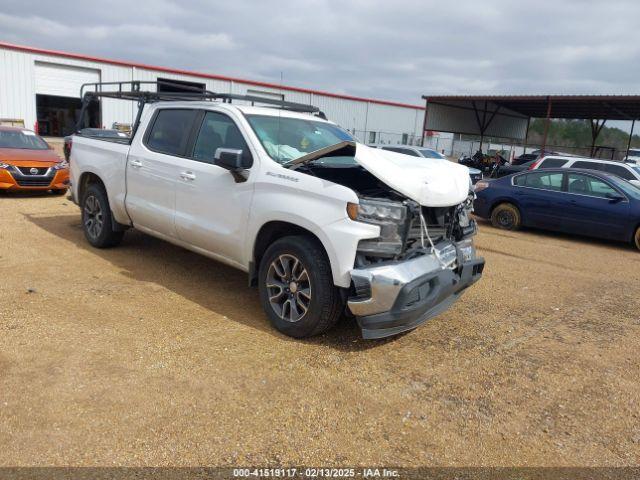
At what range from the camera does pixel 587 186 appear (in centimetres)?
973

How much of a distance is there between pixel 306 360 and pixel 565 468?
185cm

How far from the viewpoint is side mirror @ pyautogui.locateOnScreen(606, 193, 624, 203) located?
368 inches

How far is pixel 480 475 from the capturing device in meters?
2.75

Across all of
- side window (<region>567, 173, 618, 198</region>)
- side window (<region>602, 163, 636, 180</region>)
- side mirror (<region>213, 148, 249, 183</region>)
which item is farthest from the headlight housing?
side window (<region>602, 163, 636, 180</region>)

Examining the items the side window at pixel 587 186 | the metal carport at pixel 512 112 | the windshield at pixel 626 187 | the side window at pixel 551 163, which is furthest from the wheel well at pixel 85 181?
the metal carport at pixel 512 112

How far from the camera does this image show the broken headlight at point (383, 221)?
379 cm

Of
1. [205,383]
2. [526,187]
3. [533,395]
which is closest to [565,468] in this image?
[533,395]

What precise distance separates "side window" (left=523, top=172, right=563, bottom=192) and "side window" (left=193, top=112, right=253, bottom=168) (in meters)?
7.59

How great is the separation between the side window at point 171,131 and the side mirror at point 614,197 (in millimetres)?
7845

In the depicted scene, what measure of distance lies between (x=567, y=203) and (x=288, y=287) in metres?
7.58

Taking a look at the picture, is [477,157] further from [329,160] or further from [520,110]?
[329,160]

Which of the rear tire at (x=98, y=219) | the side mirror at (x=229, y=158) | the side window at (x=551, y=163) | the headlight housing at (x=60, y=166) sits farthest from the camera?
the side window at (x=551, y=163)

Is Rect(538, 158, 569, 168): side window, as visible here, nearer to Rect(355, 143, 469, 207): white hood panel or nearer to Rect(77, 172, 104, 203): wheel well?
Rect(355, 143, 469, 207): white hood panel

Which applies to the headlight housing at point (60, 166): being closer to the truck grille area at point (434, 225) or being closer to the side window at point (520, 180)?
the truck grille area at point (434, 225)
